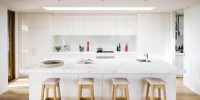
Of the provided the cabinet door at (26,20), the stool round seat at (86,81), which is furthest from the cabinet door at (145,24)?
the stool round seat at (86,81)

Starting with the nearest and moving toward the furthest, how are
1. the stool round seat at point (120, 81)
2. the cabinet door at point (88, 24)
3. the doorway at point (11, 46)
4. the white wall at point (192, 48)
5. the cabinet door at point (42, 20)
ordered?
the stool round seat at point (120, 81)
the white wall at point (192, 48)
the doorway at point (11, 46)
the cabinet door at point (42, 20)
the cabinet door at point (88, 24)

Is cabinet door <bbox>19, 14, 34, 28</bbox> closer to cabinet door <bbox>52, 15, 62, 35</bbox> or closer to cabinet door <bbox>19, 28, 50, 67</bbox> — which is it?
cabinet door <bbox>19, 28, 50, 67</bbox>

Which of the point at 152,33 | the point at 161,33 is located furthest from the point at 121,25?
the point at 161,33

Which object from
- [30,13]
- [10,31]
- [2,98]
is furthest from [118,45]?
[2,98]

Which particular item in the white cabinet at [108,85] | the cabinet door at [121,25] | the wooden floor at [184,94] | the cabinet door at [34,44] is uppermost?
the cabinet door at [121,25]

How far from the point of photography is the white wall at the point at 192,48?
5.16 meters

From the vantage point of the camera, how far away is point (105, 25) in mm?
7027

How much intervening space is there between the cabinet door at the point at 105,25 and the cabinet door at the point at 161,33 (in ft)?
4.77

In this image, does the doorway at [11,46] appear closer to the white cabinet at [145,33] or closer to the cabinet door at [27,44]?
the cabinet door at [27,44]

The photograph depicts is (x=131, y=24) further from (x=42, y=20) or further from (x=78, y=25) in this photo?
(x=42, y=20)

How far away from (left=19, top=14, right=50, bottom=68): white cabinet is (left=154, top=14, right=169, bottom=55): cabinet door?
12.3 feet

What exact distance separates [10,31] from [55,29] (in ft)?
4.81

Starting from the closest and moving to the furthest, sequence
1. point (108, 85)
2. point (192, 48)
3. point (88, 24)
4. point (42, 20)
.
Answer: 1. point (108, 85)
2. point (192, 48)
3. point (42, 20)
4. point (88, 24)

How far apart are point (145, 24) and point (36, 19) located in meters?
3.76
